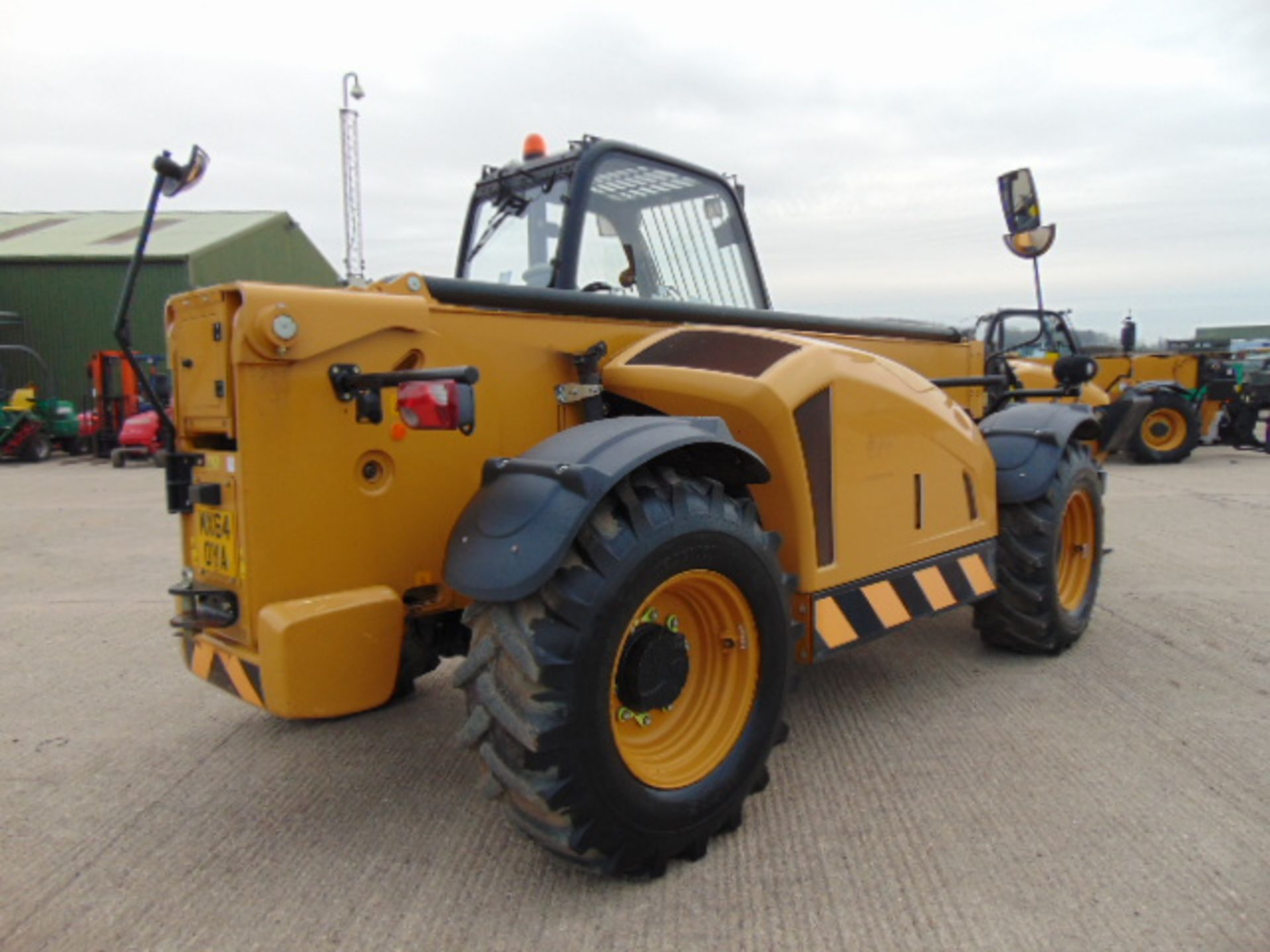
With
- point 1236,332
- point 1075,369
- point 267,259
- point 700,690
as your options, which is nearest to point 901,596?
point 700,690

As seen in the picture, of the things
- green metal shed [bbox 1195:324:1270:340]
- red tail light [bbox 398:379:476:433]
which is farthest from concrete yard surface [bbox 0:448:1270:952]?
green metal shed [bbox 1195:324:1270:340]

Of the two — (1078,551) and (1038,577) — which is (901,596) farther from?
(1078,551)

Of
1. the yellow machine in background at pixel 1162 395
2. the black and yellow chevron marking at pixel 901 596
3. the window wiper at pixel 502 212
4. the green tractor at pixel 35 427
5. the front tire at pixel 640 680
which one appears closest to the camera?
the front tire at pixel 640 680

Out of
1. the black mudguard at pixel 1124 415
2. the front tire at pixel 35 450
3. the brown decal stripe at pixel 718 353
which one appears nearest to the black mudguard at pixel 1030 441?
the brown decal stripe at pixel 718 353

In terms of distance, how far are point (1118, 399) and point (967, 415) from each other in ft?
34.3

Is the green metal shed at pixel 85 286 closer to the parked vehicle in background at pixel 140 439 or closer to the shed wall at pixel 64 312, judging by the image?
the shed wall at pixel 64 312

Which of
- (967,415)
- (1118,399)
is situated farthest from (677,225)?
(1118,399)

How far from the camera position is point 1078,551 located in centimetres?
448

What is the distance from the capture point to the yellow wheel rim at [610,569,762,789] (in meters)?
2.51

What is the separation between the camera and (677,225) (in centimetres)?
406

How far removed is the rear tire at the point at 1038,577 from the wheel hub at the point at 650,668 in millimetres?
2085

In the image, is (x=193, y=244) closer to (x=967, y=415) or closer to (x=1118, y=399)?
(x=1118, y=399)

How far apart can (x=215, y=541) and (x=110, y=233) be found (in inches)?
1047

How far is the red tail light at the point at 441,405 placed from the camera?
84.4 inches
